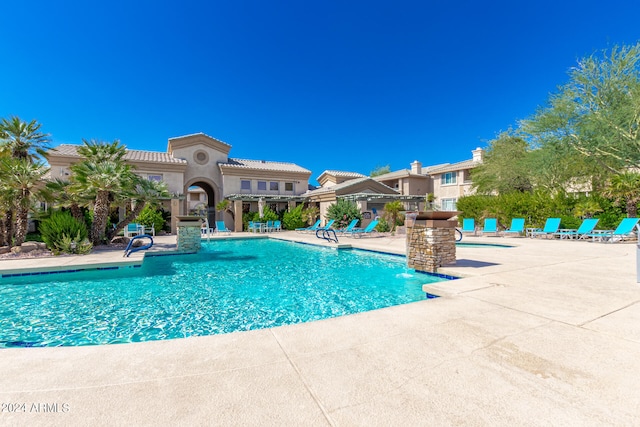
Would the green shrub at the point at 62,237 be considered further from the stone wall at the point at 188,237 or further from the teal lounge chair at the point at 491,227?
the teal lounge chair at the point at 491,227

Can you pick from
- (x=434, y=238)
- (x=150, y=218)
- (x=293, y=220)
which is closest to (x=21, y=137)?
(x=150, y=218)

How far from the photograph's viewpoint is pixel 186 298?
6.32m

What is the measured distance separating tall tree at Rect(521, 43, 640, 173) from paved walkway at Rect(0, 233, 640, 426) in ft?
59.8

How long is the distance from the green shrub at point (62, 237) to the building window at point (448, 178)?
106 feet

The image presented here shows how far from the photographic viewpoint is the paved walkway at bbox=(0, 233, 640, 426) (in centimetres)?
189

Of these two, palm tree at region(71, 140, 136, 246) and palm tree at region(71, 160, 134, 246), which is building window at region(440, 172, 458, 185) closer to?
palm tree at region(71, 140, 136, 246)

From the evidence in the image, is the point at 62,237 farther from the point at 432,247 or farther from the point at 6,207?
the point at 432,247

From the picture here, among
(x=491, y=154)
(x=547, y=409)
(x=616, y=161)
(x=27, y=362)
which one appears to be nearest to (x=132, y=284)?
(x=27, y=362)

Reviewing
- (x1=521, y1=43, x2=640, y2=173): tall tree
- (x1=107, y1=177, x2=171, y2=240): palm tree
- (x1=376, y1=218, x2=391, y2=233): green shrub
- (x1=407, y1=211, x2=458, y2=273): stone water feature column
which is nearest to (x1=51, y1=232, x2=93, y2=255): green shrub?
(x1=107, y1=177, x2=171, y2=240): palm tree

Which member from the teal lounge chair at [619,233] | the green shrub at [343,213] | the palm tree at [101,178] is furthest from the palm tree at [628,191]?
the palm tree at [101,178]

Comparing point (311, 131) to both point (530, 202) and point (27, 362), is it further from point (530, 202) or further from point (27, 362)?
point (27, 362)

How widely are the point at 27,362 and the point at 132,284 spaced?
5.40 meters

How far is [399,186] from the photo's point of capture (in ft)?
116

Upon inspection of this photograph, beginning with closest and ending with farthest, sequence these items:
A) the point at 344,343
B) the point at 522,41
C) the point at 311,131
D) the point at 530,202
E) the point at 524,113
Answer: the point at 344,343, the point at 530,202, the point at 524,113, the point at 522,41, the point at 311,131
